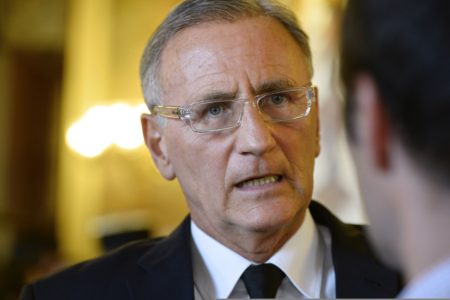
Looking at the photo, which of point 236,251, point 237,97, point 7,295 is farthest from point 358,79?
point 7,295

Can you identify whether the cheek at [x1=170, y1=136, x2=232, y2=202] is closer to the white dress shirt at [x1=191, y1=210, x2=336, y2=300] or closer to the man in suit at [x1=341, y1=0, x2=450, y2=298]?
the white dress shirt at [x1=191, y1=210, x2=336, y2=300]

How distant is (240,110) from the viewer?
6.59 feet

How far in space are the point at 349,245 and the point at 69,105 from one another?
6620mm

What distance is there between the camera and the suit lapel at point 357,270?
1.97 metres

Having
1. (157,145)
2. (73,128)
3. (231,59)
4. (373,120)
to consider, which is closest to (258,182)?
(231,59)

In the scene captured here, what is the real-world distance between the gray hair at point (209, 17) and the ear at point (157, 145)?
9 centimetres

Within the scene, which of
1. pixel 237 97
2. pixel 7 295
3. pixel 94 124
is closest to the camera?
pixel 237 97

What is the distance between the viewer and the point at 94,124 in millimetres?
7961

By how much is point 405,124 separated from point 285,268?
1.18 m

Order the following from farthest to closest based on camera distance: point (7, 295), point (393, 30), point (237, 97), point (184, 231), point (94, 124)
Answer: point (94, 124)
point (7, 295)
point (184, 231)
point (237, 97)
point (393, 30)

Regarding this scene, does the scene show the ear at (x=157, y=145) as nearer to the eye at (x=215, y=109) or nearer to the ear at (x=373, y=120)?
the eye at (x=215, y=109)

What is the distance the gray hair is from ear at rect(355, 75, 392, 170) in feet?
3.89

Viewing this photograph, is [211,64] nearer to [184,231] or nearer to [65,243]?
[184,231]

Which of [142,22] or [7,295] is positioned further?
[142,22]
